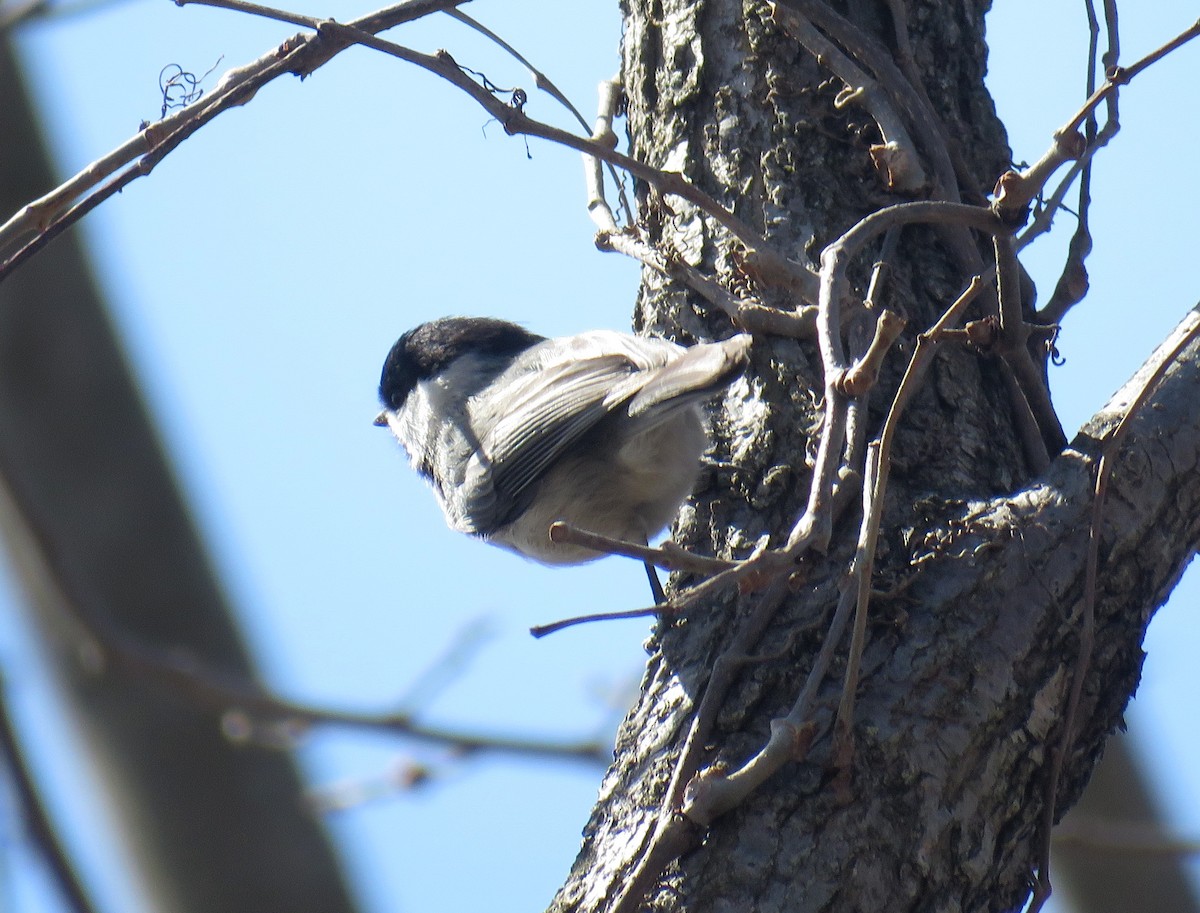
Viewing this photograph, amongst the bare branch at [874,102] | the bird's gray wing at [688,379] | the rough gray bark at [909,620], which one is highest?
the bare branch at [874,102]

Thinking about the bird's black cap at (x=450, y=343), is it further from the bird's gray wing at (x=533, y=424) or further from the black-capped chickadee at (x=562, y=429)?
the bird's gray wing at (x=533, y=424)

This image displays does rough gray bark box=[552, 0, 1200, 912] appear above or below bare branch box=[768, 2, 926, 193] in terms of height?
below

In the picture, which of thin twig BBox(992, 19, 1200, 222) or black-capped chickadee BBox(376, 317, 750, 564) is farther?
black-capped chickadee BBox(376, 317, 750, 564)

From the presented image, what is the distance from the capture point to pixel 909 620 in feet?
5.15

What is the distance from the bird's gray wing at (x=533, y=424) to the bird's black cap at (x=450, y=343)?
1.01 ft

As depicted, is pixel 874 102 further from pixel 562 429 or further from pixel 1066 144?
pixel 562 429

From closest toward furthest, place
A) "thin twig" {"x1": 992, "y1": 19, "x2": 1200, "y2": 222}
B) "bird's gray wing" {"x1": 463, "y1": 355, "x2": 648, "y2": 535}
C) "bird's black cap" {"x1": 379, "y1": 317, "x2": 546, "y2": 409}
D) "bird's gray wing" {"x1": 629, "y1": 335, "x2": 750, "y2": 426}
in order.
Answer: "thin twig" {"x1": 992, "y1": 19, "x2": 1200, "y2": 222}
"bird's gray wing" {"x1": 629, "y1": 335, "x2": 750, "y2": 426}
"bird's gray wing" {"x1": 463, "y1": 355, "x2": 648, "y2": 535}
"bird's black cap" {"x1": 379, "y1": 317, "x2": 546, "y2": 409}

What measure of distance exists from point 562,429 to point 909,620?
0.79 meters

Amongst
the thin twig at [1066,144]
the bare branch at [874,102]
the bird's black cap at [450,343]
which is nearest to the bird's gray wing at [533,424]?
the bird's black cap at [450,343]

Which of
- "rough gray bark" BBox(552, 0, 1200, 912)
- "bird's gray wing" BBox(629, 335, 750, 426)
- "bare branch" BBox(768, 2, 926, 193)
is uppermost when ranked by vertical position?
"bare branch" BBox(768, 2, 926, 193)

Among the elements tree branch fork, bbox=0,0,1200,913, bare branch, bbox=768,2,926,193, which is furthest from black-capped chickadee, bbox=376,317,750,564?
bare branch, bbox=768,2,926,193

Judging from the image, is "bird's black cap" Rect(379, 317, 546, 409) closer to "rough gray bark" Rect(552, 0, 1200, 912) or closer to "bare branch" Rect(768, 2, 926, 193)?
"rough gray bark" Rect(552, 0, 1200, 912)

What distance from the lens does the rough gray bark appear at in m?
1.46

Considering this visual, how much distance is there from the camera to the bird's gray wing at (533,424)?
2.15 metres
